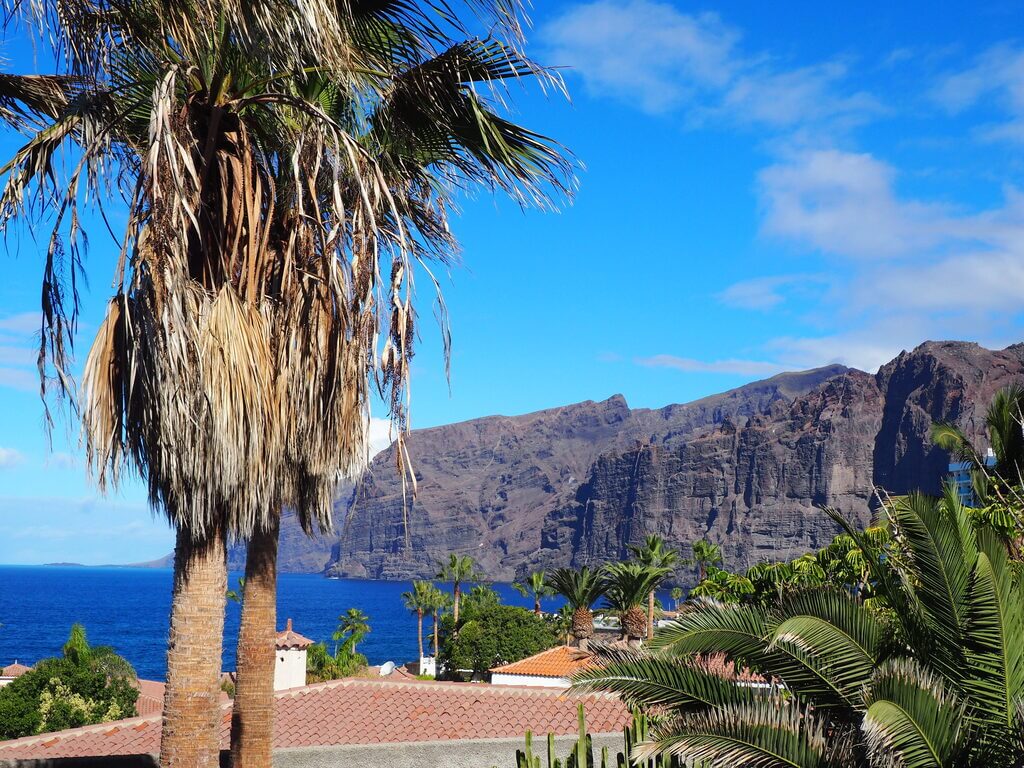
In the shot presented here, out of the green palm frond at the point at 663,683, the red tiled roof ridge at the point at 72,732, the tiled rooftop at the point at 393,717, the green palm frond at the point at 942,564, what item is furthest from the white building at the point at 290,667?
the green palm frond at the point at 942,564

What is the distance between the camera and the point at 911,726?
6348 mm

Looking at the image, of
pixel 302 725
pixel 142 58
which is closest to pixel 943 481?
pixel 142 58

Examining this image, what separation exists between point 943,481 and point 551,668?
31.3m

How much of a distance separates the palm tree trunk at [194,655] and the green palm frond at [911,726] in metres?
4.09

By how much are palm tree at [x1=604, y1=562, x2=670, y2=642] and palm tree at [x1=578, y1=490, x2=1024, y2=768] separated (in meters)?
35.2

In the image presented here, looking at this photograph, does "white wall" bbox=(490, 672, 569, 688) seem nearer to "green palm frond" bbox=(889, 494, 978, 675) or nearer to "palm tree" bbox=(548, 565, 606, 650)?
"palm tree" bbox=(548, 565, 606, 650)

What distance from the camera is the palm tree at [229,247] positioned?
577cm

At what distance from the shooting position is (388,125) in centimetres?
729

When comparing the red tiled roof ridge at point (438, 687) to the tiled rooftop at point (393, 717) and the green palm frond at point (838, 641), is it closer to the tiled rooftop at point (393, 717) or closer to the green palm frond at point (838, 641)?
the tiled rooftop at point (393, 717)

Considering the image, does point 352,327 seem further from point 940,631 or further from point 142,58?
point 940,631

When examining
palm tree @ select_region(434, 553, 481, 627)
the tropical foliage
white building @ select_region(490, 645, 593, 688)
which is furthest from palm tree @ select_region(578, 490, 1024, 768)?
palm tree @ select_region(434, 553, 481, 627)

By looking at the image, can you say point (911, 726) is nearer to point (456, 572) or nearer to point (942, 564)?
point (942, 564)

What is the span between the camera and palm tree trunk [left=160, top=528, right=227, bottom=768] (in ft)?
19.3

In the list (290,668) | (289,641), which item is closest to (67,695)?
(289,641)
